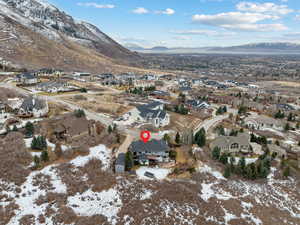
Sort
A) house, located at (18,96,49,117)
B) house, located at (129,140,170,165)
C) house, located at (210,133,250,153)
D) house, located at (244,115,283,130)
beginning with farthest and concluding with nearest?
house, located at (244,115,283,130)
house, located at (18,96,49,117)
house, located at (210,133,250,153)
house, located at (129,140,170,165)

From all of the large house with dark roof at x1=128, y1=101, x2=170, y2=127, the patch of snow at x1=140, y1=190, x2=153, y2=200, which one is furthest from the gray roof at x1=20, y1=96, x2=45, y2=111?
the patch of snow at x1=140, y1=190, x2=153, y2=200

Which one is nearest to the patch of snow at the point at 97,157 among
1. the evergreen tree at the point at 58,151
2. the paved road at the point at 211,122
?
the evergreen tree at the point at 58,151

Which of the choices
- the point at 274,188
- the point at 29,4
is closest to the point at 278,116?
the point at 274,188

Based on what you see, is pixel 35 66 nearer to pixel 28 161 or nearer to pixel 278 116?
pixel 28 161

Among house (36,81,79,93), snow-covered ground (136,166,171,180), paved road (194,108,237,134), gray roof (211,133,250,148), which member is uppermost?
house (36,81,79,93)

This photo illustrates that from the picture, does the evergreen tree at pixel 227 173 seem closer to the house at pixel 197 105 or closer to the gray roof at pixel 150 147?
the gray roof at pixel 150 147

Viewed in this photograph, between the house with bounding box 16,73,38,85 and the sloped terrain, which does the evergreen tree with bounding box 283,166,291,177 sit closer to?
the sloped terrain
